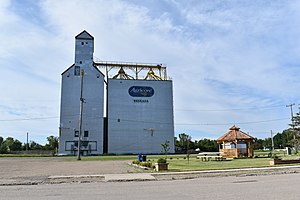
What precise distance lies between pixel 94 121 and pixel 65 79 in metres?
11.8

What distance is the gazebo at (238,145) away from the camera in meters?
39.2

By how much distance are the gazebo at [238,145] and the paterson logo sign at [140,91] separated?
36732 millimetres

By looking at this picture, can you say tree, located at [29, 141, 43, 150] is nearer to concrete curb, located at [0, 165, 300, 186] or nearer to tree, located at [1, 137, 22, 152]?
tree, located at [1, 137, 22, 152]

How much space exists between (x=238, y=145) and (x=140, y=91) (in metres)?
39.5

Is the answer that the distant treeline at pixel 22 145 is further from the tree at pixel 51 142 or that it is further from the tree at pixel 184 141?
the tree at pixel 184 141

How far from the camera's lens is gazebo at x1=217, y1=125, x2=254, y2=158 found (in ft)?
129

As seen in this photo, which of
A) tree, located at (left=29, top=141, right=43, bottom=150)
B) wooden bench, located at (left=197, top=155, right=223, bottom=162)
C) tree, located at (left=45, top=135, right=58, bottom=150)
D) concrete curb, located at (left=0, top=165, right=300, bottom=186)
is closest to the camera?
concrete curb, located at (left=0, top=165, right=300, bottom=186)

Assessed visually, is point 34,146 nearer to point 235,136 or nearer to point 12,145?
point 12,145

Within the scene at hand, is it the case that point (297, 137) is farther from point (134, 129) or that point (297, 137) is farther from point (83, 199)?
point (83, 199)

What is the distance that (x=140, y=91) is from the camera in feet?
248

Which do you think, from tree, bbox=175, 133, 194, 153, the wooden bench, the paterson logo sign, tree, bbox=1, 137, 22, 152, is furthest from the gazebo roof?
tree, bbox=1, 137, 22, 152

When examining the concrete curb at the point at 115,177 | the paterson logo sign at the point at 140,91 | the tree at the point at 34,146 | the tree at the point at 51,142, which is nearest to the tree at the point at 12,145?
the tree at the point at 34,146

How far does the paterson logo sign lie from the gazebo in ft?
121

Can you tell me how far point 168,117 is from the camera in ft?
249
